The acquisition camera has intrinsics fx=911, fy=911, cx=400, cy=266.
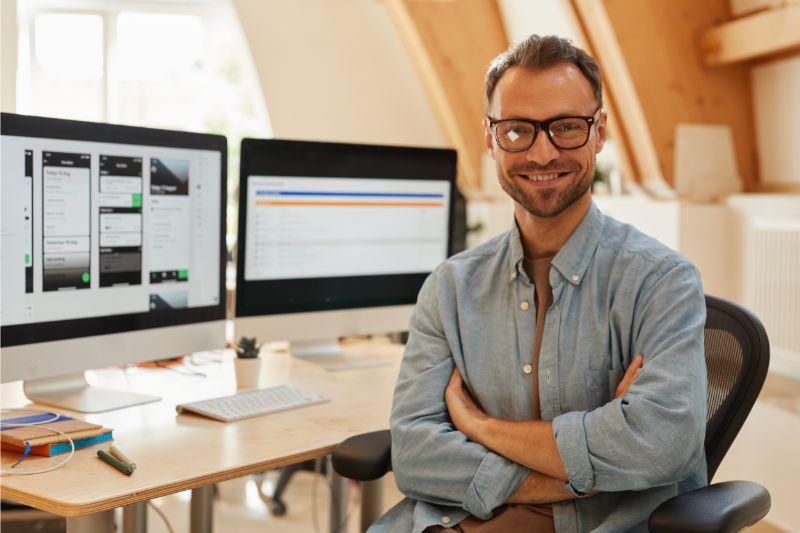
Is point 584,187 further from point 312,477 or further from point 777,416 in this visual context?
point 312,477

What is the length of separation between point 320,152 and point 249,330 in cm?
51

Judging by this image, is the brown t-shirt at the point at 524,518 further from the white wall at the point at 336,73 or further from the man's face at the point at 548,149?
the white wall at the point at 336,73

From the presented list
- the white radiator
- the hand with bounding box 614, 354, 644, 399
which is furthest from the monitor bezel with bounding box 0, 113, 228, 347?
the white radiator

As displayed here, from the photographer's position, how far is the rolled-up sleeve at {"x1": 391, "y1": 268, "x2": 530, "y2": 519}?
1569 millimetres

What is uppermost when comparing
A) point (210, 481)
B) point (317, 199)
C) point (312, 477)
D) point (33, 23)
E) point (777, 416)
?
point (33, 23)

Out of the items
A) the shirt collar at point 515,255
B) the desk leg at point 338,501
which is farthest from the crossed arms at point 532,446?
the desk leg at point 338,501

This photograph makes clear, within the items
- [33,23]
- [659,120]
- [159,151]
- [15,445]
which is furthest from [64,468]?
[33,23]

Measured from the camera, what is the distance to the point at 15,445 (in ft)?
5.37

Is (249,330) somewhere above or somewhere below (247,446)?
above

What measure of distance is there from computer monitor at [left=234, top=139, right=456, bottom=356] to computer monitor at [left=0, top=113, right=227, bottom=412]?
14cm

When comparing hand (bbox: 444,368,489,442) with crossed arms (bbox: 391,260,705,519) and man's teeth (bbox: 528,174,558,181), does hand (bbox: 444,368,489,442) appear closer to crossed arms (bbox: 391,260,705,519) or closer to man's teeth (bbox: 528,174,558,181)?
crossed arms (bbox: 391,260,705,519)

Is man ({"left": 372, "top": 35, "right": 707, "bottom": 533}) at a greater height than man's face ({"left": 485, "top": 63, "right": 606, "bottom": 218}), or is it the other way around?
man's face ({"left": 485, "top": 63, "right": 606, "bottom": 218})

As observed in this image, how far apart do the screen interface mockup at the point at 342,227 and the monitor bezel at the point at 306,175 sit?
0.05 feet

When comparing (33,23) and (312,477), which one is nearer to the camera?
(312,477)
